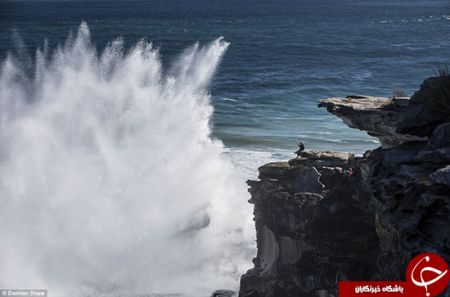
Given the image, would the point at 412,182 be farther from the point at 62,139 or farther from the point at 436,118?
the point at 62,139

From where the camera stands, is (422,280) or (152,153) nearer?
(422,280)

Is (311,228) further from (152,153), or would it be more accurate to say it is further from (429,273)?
(152,153)

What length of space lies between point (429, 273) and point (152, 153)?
2768cm

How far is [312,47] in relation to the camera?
316 ft

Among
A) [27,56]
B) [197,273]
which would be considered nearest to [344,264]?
[197,273]

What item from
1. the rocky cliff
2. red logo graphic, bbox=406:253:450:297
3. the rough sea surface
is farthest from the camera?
the rough sea surface

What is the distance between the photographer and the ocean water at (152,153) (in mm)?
28406

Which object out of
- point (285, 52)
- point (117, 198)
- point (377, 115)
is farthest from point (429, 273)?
point (285, 52)

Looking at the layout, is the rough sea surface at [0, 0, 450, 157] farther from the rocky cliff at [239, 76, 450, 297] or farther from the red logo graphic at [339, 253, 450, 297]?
the red logo graphic at [339, 253, 450, 297]

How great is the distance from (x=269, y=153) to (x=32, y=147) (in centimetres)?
1322

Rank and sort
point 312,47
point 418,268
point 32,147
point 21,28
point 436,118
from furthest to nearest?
1. point 21,28
2. point 312,47
3. point 32,147
4. point 436,118
5. point 418,268

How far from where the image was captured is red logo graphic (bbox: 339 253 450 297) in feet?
41.3

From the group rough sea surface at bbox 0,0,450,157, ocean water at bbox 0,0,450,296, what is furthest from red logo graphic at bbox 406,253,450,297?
rough sea surface at bbox 0,0,450,157

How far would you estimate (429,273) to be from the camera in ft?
42.3
